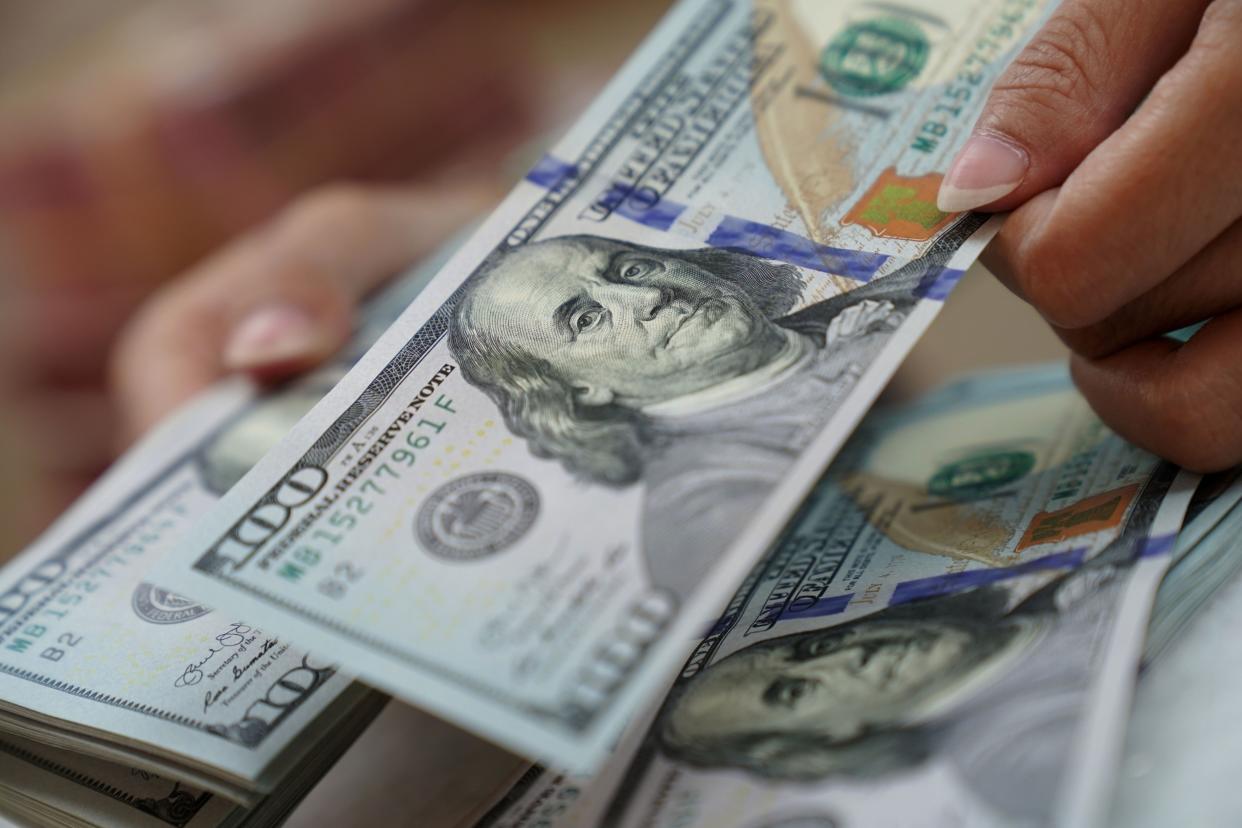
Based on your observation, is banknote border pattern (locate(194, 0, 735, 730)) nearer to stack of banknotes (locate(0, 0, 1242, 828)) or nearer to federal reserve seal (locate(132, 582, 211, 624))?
stack of banknotes (locate(0, 0, 1242, 828))

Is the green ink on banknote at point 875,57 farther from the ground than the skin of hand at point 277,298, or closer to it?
closer to it

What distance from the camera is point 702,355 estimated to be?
533 mm

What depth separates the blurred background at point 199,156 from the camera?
4.30 ft

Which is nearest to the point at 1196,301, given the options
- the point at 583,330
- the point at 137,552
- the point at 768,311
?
the point at 768,311

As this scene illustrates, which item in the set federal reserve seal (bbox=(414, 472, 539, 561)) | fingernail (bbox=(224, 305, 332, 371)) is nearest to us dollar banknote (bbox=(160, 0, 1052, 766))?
federal reserve seal (bbox=(414, 472, 539, 561))

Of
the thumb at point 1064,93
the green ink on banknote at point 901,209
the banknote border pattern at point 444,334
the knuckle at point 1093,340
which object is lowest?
the knuckle at point 1093,340

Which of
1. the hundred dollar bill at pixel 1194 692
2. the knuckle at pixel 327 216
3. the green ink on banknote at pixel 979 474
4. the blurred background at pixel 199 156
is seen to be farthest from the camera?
the blurred background at pixel 199 156

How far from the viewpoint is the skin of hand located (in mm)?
860

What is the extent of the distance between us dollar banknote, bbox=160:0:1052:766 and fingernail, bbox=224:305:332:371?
0.28m

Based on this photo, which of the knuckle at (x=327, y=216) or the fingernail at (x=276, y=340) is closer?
the fingernail at (x=276, y=340)

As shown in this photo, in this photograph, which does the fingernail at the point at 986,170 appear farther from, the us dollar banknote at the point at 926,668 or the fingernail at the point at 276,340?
the fingernail at the point at 276,340

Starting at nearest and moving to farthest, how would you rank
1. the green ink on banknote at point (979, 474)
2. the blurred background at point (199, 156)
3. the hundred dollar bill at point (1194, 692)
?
1. the hundred dollar bill at point (1194, 692)
2. the green ink on banknote at point (979, 474)
3. the blurred background at point (199, 156)

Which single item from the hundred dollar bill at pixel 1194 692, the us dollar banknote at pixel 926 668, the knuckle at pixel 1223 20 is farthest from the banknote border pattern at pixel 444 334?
the knuckle at pixel 1223 20

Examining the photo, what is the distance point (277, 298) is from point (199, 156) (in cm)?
58
